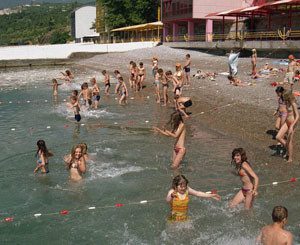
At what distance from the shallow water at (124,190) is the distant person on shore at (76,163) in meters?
0.21

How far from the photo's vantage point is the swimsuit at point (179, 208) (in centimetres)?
491

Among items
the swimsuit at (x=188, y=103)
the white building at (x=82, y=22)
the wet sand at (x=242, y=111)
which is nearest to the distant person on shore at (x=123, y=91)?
the wet sand at (x=242, y=111)

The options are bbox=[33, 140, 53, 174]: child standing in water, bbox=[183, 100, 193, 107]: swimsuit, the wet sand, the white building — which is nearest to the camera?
bbox=[33, 140, 53, 174]: child standing in water

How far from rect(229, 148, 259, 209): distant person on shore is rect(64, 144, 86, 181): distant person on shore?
3005 mm

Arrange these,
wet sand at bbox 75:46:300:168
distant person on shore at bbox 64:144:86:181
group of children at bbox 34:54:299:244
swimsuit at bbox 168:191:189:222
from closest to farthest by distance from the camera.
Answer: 1. group of children at bbox 34:54:299:244
2. swimsuit at bbox 168:191:189:222
3. distant person on shore at bbox 64:144:86:181
4. wet sand at bbox 75:46:300:168

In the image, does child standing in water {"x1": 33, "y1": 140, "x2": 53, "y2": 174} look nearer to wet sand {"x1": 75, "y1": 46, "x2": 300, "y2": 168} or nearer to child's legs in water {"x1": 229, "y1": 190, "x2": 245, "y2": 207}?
child's legs in water {"x1": 229, "y1": 190, "x2": 245, "y2": 207}

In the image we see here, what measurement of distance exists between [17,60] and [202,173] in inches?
1572

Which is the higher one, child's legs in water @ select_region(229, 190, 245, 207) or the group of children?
the group of children

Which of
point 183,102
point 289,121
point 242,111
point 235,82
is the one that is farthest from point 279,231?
point 235,82

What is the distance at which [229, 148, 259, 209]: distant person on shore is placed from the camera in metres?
5.25

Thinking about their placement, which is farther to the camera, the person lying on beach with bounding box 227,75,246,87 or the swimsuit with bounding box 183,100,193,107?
the person lying on beach with bounding box 227,75,246,87

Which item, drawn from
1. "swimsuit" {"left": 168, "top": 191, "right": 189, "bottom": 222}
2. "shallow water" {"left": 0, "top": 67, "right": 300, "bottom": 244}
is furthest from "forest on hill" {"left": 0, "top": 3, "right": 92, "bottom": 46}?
"swimsuit" {"left": 168, "top": 191, "right": 189, "bottom": 222}

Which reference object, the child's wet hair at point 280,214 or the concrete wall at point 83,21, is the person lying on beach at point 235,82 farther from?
the concrete wall at point 83,21

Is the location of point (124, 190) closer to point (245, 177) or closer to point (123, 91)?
point (245, 177)
